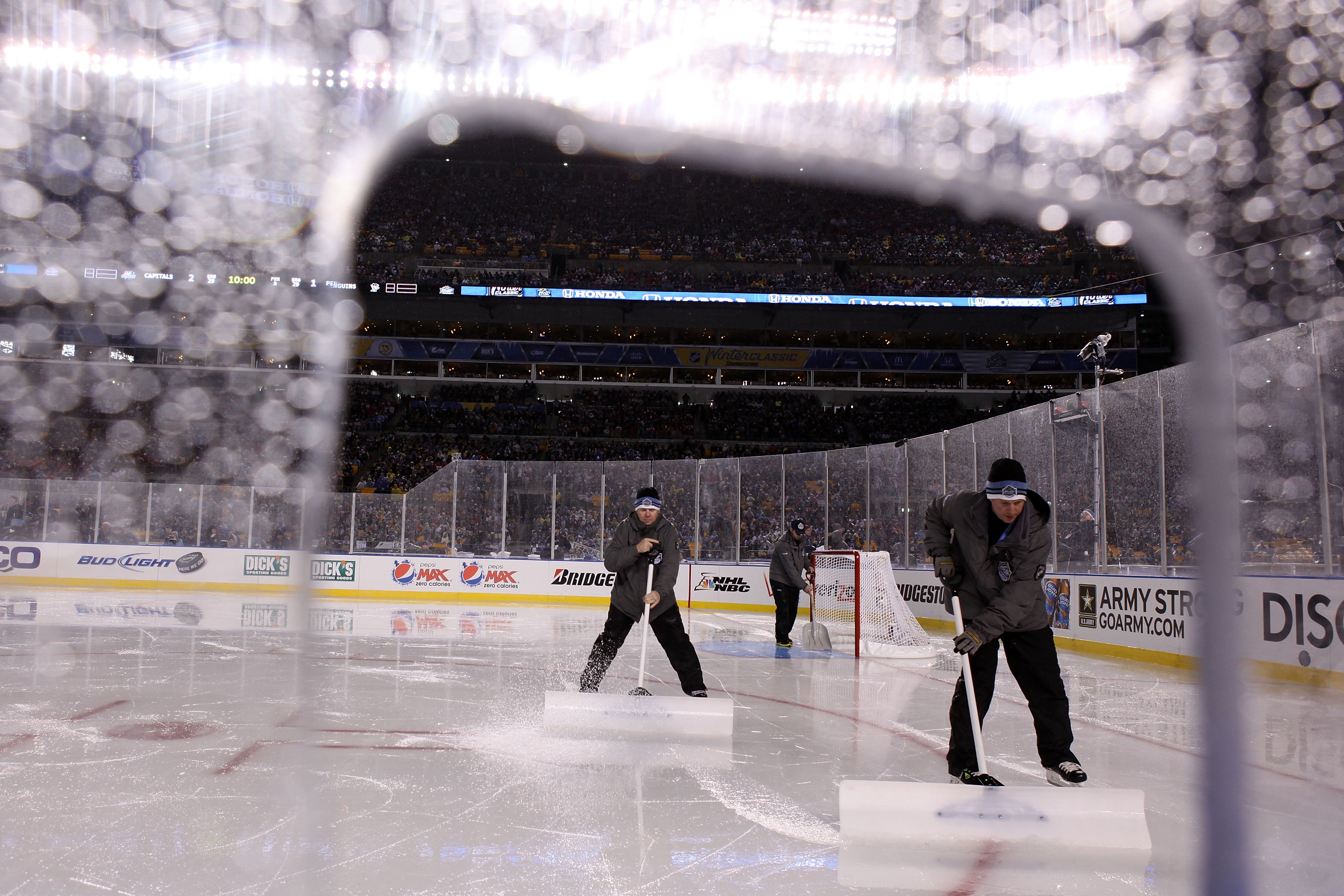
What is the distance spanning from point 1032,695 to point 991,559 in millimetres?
702

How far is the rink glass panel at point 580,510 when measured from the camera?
19.1 metres

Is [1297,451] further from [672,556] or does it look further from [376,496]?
[376,496]

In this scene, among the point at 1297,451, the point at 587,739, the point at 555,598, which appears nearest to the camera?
the point at 587,739

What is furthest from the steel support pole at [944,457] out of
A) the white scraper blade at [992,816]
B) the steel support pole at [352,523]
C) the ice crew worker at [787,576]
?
the steel support pole at [352,523]

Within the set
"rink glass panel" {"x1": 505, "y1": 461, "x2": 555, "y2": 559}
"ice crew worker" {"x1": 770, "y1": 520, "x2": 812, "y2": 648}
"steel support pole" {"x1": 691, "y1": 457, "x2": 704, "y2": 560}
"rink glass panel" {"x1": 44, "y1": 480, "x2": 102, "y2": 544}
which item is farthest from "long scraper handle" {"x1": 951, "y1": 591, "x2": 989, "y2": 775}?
"rink glass panel" {"x1": 44, "y1": 480, "x2": 102, "y2": 544}

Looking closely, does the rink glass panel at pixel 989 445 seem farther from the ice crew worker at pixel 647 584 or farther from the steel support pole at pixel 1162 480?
the ice crew worker at pixel 647 584

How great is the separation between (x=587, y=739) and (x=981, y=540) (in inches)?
103

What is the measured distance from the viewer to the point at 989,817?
3586 millimetres

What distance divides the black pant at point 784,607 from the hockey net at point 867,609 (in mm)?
806

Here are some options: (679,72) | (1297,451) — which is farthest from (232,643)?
(1297,451)

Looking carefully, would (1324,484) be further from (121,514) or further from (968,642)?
(121,514)

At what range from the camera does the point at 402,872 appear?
295 centimetres

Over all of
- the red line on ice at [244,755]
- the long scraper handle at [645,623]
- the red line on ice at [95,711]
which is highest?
the long scraper handle at [645,623]

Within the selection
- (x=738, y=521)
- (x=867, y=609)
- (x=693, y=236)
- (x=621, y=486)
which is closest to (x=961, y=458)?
(x=867, y=609)
